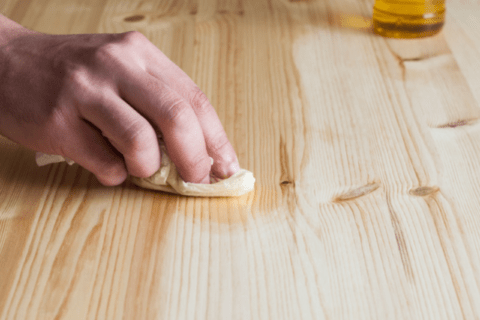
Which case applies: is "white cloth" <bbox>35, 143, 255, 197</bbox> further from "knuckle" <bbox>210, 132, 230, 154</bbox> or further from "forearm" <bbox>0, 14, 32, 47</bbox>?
"forearm" <bbox>0, 14, 32, 47</bbox>

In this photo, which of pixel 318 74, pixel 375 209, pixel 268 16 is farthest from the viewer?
pixel 268 16

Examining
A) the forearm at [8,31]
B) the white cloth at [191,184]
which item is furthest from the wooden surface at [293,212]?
the forearm at [8,31]

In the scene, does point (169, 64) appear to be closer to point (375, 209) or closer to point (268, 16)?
point (375, 209)

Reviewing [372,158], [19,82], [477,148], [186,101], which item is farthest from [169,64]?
[477,148]

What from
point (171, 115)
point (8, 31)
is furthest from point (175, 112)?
point (8, 31)

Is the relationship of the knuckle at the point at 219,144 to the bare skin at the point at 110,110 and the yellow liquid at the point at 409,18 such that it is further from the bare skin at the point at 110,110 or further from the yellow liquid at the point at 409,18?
the yellow liquid at the point at 409,18

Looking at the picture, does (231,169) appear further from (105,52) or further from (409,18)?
(409,18)

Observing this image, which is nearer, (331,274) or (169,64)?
(331,274)
